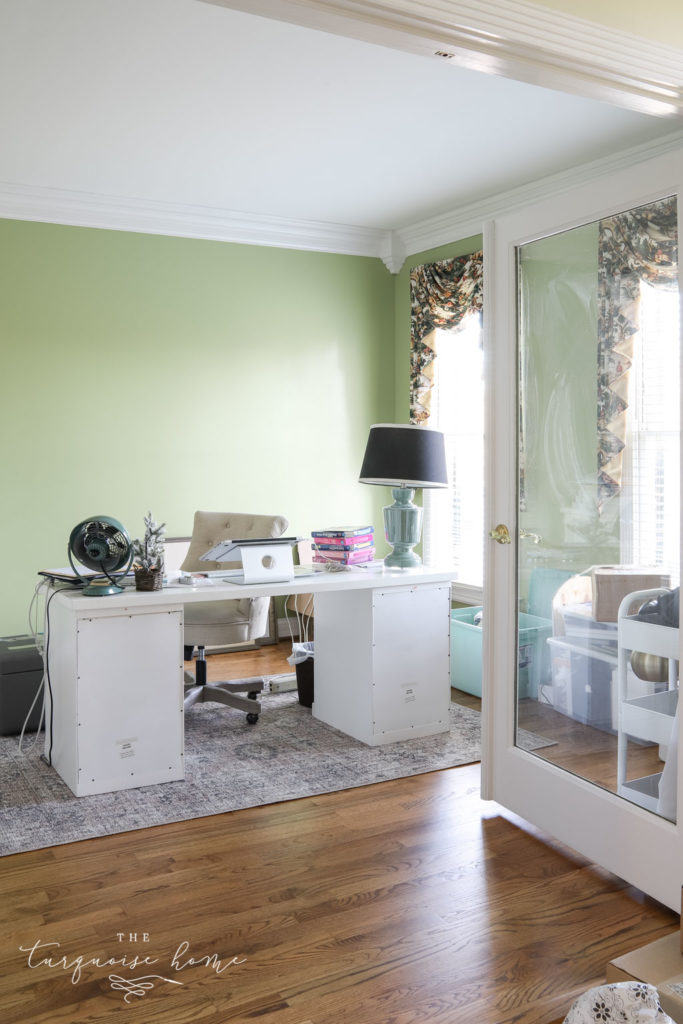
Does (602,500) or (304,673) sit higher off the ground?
(602,500)

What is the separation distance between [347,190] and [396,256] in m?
1.10


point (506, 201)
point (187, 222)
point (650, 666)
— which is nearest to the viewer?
point (650, 666)

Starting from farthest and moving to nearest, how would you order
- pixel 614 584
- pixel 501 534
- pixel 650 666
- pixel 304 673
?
1. pixel 304 673
2. pixel 501 534
3. pixel 614 584
4. pixel 650 666

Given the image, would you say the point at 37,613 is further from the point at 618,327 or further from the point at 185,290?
the point at 618,327

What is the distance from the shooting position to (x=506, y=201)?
16.7 feet

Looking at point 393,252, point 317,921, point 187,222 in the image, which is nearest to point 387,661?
point 317,921

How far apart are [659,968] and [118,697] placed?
201cm

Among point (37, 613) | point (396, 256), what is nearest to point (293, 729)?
point (37, 613)

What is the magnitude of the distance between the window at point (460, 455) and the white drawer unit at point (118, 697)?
252cm

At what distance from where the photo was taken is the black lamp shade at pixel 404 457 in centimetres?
389

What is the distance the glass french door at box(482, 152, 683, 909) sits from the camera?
245 cm

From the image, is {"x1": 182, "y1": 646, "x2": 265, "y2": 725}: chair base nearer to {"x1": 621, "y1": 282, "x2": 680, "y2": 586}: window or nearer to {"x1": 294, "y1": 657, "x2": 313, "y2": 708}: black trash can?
{"x1": 294, "y1": 657, "x2": 313, "y2": 708}: black trash can

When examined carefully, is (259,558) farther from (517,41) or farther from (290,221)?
(290,221)

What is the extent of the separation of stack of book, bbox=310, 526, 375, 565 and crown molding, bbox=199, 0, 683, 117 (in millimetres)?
2288
